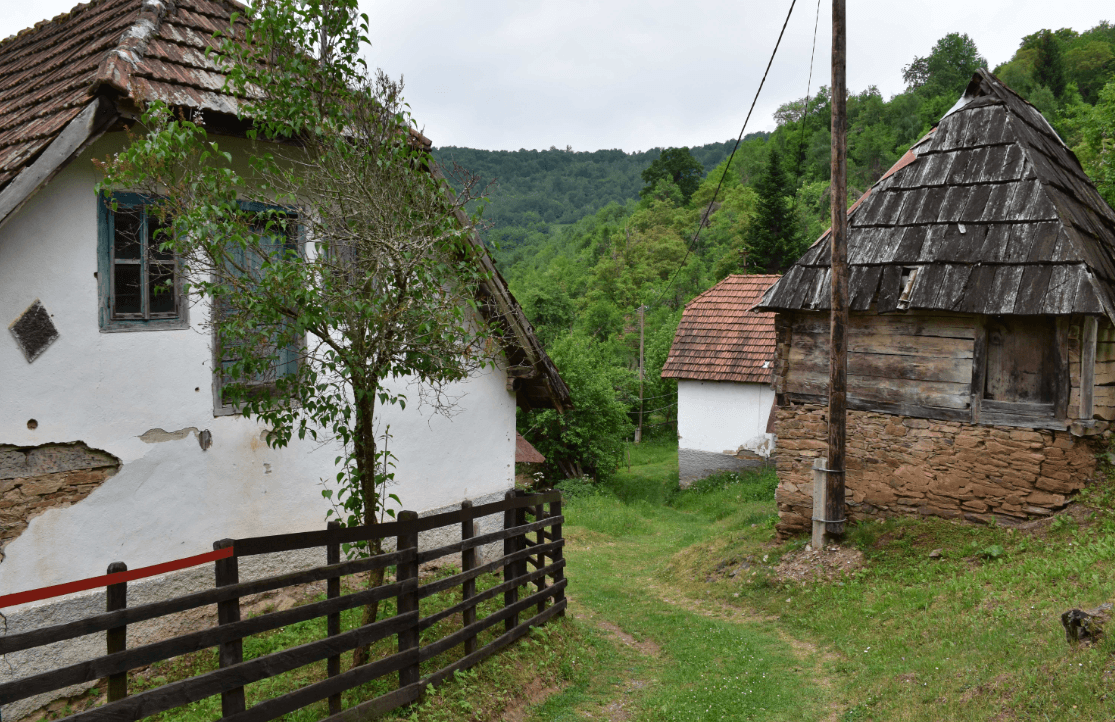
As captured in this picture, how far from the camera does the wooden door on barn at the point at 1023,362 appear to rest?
923cm

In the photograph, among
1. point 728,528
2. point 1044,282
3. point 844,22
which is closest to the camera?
point 1044,282

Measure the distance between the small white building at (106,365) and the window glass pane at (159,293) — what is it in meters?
0.02

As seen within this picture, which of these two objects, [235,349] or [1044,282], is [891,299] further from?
[235,349]

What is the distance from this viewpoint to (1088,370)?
8836 millimetres

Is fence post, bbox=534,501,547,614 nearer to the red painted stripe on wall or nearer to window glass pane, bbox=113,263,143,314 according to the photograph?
the red painted stripe on wall

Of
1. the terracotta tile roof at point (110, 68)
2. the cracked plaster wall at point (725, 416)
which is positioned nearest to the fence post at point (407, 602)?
the terracotta tile roof at point (110, 68)

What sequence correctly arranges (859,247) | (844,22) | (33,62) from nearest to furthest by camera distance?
(33,62)
(844,22)
(859,247)

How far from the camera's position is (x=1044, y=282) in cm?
900

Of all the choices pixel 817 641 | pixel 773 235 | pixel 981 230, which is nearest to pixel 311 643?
pixel 817 641

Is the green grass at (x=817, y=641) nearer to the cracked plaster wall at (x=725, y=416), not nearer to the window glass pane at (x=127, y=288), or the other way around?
the window glass pane at (x=127, y=288)

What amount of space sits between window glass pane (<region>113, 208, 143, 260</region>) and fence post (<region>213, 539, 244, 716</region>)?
112 inches

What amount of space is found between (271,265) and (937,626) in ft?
23.0

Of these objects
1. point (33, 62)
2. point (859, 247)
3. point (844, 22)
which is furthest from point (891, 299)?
point (33, 62)

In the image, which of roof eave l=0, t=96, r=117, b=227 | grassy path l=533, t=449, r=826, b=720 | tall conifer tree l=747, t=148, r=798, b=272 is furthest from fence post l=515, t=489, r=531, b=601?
tall conifer tree l=747, t=148, r=798, b=272
